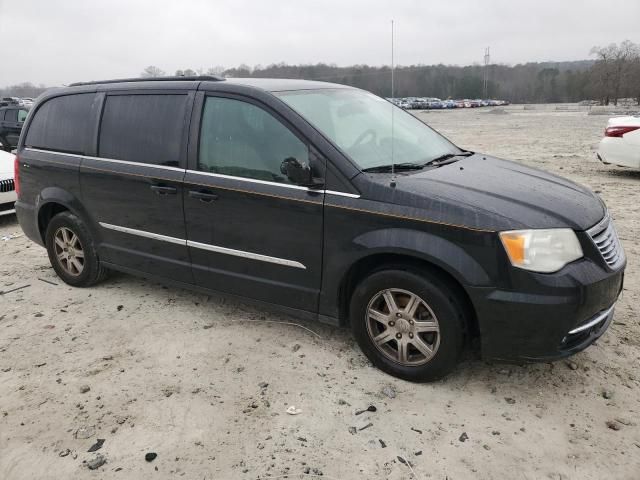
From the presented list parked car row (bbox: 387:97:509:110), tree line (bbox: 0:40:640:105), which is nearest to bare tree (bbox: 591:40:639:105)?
tree line (bbox: 0:40:640:105)

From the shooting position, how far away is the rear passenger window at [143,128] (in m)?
3.96

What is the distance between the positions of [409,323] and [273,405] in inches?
37.6

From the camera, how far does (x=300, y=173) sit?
327 cm

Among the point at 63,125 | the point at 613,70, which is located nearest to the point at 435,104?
the point at 613,70

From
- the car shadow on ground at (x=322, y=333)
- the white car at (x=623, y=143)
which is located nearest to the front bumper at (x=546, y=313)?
the car shadow on ground at (x=322, y=333)

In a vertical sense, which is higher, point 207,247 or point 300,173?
point 300,173

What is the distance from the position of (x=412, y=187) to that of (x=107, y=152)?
2.71 meters

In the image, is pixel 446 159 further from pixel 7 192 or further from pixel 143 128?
pixel 7 192

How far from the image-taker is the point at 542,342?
9.42 ft

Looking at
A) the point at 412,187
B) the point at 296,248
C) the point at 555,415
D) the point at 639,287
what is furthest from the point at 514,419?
the point at 639,287

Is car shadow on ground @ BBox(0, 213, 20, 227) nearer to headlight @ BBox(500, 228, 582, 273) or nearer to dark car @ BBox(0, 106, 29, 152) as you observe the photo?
headlight @ BBox(500, 228, 582, 273)

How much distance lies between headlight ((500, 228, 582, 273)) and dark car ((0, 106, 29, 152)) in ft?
62.0

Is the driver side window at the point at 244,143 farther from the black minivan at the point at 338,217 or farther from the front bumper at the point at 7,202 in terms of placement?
the front bumper at the point at 7,202

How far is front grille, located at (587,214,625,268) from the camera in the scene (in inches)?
118
